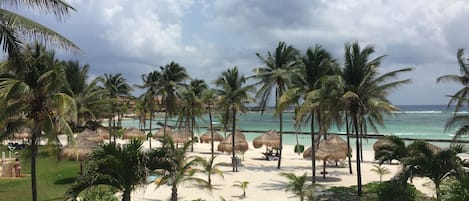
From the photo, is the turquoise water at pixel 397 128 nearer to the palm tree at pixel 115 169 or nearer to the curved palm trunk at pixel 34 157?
the palm tree at pixel 115 169

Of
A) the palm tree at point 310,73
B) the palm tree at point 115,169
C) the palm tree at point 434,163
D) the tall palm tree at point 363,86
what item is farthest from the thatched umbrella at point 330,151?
the palm tree at point 115,169

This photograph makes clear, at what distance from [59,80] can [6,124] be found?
2.73 m

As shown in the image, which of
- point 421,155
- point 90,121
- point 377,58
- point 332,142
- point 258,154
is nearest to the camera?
point 421,155

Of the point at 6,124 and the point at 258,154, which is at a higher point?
the point at 6,124

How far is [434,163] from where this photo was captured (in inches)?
451

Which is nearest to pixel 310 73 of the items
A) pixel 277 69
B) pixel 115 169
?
pixel 277 69

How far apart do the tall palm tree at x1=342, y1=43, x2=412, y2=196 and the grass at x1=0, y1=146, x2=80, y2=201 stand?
10562 millimetres

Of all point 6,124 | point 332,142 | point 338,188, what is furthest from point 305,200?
point 6,124

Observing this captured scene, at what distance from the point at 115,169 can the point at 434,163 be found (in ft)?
28.4

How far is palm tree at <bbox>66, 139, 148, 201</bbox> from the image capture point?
812 cm

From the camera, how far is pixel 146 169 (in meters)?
8.32

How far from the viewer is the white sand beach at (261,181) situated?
1533 centimetres

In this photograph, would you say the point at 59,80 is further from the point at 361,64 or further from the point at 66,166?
the point at 66,166

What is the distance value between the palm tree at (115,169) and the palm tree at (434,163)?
7.77 metres
